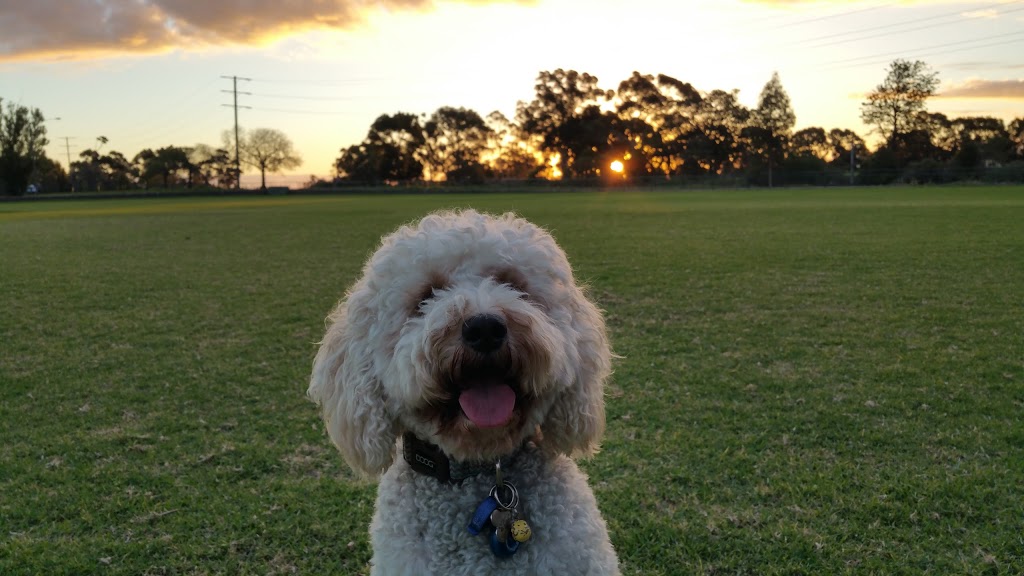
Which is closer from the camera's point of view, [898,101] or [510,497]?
[510,497]

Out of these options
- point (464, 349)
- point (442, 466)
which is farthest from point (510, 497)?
point (464, 349)

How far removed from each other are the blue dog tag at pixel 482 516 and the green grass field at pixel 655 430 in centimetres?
106

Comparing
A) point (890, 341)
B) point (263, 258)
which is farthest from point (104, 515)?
point (263, 258)

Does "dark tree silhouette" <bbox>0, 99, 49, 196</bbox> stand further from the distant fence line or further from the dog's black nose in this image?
the dog's black nose

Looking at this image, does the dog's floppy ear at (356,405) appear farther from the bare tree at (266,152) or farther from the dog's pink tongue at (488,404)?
the bare tree at (266,152)

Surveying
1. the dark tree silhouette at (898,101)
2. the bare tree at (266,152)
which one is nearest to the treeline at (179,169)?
the bare tree at (266,152)

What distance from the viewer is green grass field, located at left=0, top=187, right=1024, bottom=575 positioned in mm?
A: 3074

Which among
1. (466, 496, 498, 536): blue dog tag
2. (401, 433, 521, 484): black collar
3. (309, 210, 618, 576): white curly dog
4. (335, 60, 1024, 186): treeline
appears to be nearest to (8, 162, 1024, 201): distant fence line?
(335, 60, 1024, 186): treeline

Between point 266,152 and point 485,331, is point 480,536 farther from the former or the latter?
point 266,152

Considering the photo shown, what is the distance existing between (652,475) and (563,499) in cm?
160

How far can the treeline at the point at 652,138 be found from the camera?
67.1 meters

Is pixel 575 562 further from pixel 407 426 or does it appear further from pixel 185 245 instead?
pixel 185 245

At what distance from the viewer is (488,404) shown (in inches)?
81.2

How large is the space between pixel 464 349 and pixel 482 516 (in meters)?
0.52
